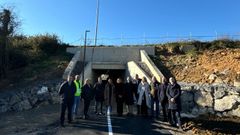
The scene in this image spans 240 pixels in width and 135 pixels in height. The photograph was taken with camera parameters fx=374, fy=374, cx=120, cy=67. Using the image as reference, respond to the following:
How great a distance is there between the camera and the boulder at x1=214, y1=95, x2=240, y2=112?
1656 centimetres

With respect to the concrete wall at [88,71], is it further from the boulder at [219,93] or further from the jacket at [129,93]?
A: the boulder at [219,93]

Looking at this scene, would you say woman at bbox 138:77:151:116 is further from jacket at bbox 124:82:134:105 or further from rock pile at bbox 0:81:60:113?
rock pile at bbox 0:81:60:113

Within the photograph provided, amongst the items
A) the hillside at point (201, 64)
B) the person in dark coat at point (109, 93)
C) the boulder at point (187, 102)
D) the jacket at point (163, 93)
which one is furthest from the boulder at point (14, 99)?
the hillside at point (201, 64)

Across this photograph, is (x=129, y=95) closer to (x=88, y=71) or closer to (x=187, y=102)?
(x=187, y=102)

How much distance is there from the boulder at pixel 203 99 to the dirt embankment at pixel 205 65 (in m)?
3.50

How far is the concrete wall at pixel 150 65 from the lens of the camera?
71.9ft

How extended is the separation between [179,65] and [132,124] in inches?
508

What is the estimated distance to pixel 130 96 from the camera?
50.9 feet

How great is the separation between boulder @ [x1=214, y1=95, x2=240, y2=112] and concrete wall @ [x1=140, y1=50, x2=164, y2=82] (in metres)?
5.07

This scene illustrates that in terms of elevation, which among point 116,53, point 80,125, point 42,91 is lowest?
point 80,125

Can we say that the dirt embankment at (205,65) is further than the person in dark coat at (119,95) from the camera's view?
Yes

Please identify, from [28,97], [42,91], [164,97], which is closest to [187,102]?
[164,97]

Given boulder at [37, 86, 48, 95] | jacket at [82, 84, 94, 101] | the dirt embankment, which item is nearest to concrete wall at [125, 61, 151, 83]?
the dirt embankment

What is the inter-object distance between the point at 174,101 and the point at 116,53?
53.1 feet
